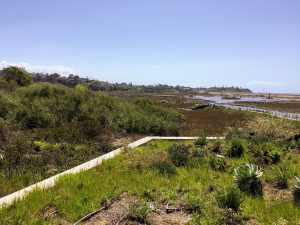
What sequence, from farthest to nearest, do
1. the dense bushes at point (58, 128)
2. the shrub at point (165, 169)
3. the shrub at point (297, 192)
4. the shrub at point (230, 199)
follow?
the dense bushes at point (58, 128)
the shrub at point (165, 169)
the shrub at point (297, 192)
the shrub at point (230, 199)

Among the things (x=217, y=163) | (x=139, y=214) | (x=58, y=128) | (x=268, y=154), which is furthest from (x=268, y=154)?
(x=58, y=128)

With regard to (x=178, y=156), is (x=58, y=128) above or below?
below

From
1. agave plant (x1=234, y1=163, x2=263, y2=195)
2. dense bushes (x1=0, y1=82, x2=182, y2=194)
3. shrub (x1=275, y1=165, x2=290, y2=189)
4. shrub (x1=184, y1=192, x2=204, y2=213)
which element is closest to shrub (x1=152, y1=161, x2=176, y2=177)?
dense bushes (x1=0, y1=82, x2=182, y2=194)

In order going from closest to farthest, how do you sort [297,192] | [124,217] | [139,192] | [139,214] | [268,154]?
1. [139,214]
2. [124,217]
3. [297,192]
4. [139,192]
5. [268,154]

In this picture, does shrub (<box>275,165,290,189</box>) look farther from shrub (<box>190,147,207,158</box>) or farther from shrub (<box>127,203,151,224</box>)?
shrub (<box>127,203,151,224</box>)

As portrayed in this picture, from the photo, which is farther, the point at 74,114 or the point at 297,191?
the point at 74,114

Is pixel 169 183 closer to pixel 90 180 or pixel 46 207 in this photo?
pixel 90 180

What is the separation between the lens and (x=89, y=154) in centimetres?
1223

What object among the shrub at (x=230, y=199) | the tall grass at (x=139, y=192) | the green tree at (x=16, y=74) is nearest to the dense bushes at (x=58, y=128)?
the tall grass at (x=139, y=192)

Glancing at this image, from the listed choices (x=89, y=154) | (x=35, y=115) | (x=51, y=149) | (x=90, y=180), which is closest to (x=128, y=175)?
(x=90, y=180)

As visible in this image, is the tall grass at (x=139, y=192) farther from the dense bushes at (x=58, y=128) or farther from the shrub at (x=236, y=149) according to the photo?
the shrub at (x=236, y=149)

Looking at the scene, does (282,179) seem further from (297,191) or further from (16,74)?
(16,74)

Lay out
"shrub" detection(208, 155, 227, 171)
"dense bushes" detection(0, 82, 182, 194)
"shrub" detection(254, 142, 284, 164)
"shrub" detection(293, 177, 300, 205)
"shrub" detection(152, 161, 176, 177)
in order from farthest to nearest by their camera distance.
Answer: "dense bushes" detection(0, 82, 182, 194)
"shrub" detection(254, 142, 284, 164)
"shrub" detection(208, 155, 227, 171)
"shrub" detection(152, 161, 176, 177)
"shrub" detection(293, 177, 300, 205)

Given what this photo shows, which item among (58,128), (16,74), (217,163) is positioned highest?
(16,74)
